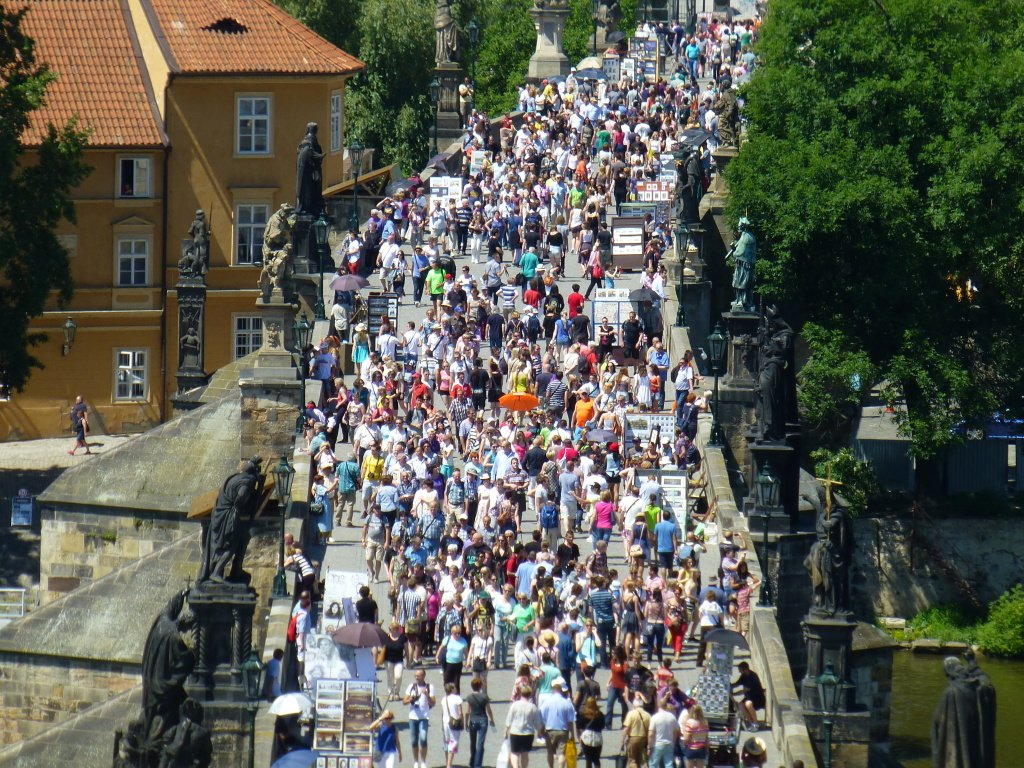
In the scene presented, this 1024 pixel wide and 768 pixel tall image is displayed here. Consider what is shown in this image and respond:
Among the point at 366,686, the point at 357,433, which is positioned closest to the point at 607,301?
the point at 357,433

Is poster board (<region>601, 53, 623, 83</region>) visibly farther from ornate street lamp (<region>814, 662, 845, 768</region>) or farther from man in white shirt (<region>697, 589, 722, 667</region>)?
man in white shirt (<region>697, 589, 722, 667</region>)

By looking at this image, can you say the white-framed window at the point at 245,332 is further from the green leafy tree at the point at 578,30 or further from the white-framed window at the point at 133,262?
the green leafy tree at the point at 578,30

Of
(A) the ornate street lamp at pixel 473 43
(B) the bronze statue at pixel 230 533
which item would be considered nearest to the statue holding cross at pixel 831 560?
(B) the bronze statue at pixel 230 533

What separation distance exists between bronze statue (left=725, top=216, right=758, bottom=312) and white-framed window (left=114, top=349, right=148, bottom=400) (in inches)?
810

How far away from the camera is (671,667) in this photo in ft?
132

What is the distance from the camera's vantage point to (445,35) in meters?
84.4

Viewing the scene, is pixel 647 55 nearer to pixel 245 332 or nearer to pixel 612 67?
pixel 612 67

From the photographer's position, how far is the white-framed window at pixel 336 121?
75875mm

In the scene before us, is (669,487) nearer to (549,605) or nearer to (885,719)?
(549,605)

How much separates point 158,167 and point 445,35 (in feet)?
47.1

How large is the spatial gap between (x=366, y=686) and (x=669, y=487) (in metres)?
9.56

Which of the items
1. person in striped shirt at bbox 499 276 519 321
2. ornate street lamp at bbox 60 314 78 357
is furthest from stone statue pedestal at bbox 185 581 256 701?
ornate street lamp at bbox 60 314 78 357

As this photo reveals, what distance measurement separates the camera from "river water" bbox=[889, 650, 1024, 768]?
5600cm

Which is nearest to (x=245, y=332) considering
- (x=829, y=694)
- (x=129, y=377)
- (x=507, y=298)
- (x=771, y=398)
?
(x=129, y=377)
